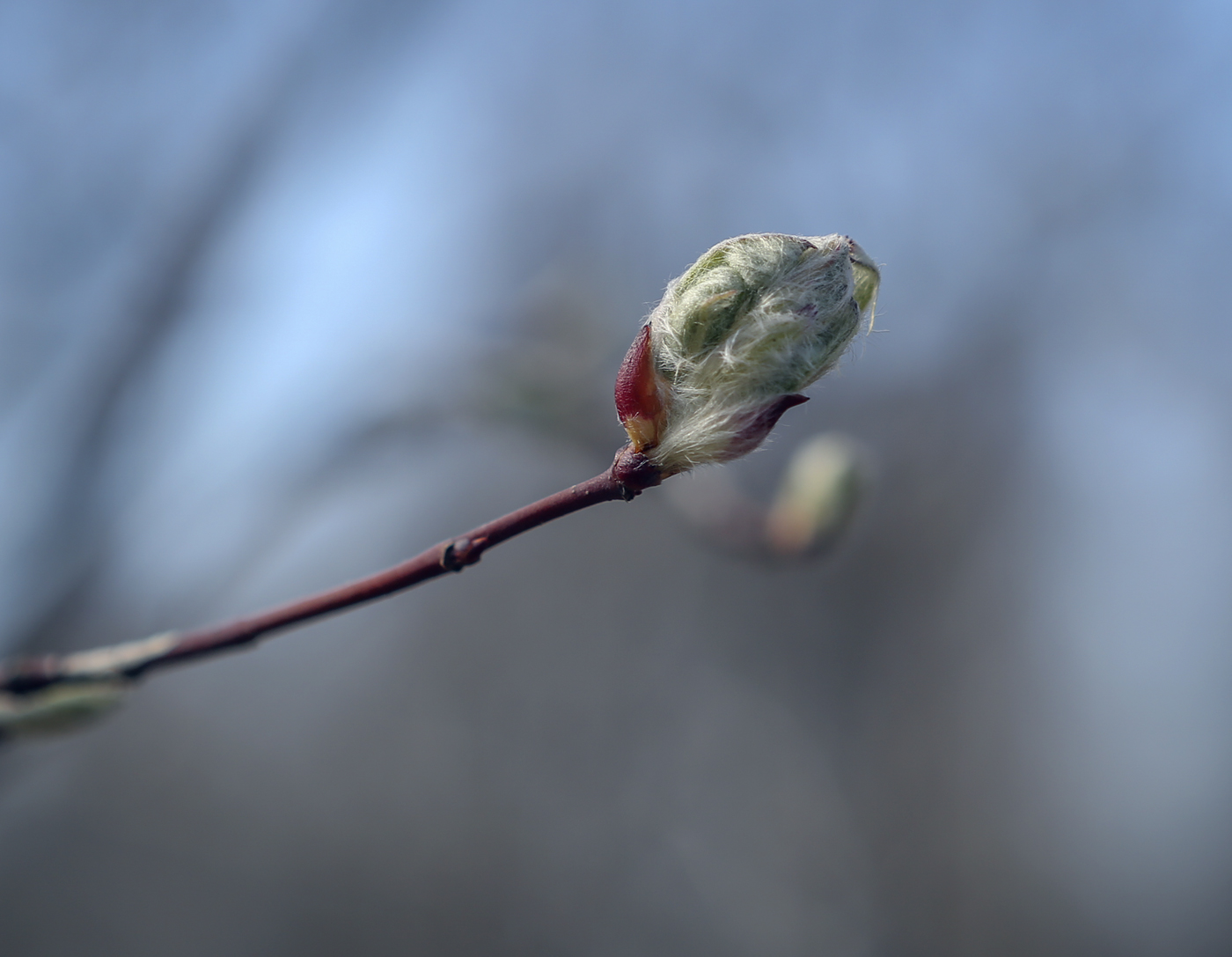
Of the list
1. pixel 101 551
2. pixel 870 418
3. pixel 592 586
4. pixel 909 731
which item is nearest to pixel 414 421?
pixel 101 551

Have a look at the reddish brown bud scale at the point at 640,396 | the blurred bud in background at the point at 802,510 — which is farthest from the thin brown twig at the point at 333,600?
the blurred bud in background at the point at 802,510

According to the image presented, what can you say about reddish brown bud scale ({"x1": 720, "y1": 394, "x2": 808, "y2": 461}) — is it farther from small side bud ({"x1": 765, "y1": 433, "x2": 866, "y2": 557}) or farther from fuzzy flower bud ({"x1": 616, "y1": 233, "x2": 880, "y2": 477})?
small side bud ({"x1": 765, "y1": 433, "x2": 866, "y2": 557})

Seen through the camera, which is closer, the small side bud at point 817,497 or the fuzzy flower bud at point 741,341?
the fuzzy flower bud at point 741,341

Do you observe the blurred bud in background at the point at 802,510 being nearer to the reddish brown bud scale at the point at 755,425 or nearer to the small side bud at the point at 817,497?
the small side bud at the point at 817,497

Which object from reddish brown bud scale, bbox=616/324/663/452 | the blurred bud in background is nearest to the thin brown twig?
reddish brown bud scale, bbox=616/324/663/452

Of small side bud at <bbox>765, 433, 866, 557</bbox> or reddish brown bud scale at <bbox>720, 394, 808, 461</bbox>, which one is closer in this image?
reddish brown bud scale at <bbox>720, 394, 808, 461</bbox>

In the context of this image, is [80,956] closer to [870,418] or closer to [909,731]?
[909,731]

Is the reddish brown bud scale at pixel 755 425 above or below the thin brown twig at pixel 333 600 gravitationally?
below
